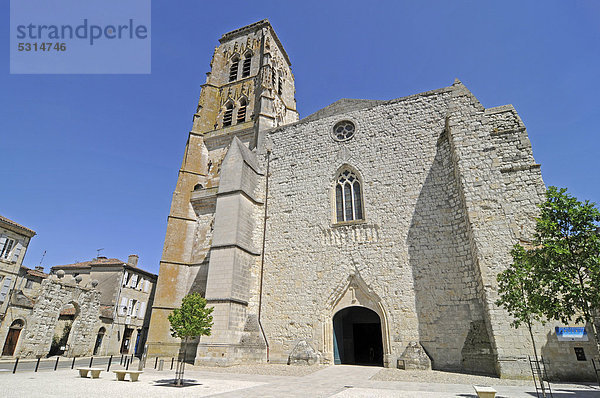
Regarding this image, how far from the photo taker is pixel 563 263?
6.03 m

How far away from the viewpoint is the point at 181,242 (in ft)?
50.7

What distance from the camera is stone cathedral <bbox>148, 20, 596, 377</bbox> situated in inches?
383

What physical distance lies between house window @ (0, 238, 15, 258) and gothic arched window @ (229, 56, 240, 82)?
16220 mm


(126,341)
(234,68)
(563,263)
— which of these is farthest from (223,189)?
(126,341)

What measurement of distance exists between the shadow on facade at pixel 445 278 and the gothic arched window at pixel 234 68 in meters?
16.4

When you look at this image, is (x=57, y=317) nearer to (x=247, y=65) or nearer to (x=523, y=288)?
(x=247, y=65)

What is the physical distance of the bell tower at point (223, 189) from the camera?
479 inches

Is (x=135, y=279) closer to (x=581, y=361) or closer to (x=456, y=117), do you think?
(x=456, y=117)

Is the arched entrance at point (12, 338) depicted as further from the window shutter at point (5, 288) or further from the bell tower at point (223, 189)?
the bell tower at point (223, 189)

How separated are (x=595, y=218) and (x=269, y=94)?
16496 mm

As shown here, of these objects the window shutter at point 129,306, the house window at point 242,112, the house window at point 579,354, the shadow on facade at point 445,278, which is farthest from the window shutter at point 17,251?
the house window at point 579,354

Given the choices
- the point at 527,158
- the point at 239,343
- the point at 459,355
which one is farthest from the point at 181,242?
A: the point at 527,158

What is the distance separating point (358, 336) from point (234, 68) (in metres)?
20.0

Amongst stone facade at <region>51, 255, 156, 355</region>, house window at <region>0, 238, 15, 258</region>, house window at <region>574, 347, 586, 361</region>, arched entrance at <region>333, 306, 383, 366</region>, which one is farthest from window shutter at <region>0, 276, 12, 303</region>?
house window at <region>574, 347, 586, 361</region>
